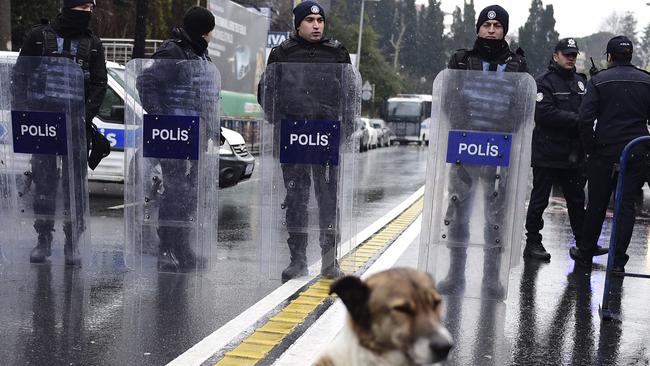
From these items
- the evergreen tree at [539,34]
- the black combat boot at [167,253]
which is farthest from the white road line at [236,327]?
the evergreen tree at [539,34]

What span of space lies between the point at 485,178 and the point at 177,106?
2571 mm

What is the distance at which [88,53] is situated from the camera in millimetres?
7094

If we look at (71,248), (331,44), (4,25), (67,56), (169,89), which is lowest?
(71,248)

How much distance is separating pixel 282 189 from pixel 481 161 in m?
1.72

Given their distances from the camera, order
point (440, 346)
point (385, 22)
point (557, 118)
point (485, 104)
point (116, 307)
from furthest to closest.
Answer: point (385, 22) < point (557, 118) < point (485, 104) < point (116, 307) < point (440, 346)

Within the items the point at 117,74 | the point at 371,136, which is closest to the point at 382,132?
the point at 371,136

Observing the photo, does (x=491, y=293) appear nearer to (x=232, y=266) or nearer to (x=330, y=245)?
(x=330, y=245)

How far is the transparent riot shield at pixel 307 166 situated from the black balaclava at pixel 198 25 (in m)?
0.73

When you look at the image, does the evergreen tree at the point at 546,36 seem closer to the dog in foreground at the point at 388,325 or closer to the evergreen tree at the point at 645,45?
the evergreen tree at the point at 645,45

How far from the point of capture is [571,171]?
830 cm

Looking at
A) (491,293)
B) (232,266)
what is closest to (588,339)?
(491,293)

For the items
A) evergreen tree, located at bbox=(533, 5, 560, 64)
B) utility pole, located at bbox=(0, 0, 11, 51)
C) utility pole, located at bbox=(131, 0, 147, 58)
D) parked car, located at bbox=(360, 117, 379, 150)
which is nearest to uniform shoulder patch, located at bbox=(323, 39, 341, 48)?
utility pole, located at bbox=(131, 0, 147, 58)

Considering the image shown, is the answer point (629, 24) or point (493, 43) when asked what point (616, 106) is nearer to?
point (493, 43)

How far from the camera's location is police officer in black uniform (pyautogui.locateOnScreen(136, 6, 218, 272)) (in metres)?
6.85
